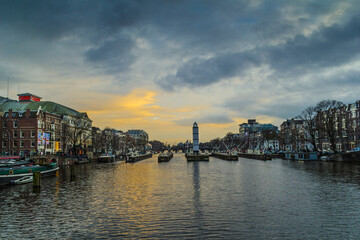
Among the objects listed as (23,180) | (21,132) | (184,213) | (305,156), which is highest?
(21,132)

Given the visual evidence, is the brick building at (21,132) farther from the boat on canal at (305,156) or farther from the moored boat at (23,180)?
the boat on canal at (305,156)

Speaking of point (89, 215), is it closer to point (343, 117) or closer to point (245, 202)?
point (245, 202)

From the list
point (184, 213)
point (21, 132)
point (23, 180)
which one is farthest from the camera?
point (21, 132)

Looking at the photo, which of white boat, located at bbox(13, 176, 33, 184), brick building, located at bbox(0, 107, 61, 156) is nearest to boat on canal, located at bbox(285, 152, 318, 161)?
brick building, located at bbox(0, 107, 61, 156)

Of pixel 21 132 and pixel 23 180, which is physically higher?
pixel 21 132

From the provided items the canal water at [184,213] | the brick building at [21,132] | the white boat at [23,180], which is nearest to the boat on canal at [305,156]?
the canal water at [184,213]

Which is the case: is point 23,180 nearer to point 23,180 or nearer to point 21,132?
point 23,180

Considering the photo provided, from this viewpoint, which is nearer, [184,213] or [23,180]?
[184,213]

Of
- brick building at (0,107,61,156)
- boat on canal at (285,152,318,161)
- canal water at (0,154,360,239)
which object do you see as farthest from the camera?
boat on canal at (285,152,318,161)

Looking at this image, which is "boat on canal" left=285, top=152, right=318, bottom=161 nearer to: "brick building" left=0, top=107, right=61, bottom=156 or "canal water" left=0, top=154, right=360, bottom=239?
"canal water" left=0, top=154, right=360, bottom=239

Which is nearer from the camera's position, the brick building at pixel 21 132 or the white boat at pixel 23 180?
the white boat at pixel 23 180

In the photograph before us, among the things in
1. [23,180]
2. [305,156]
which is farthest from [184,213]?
[305,156]

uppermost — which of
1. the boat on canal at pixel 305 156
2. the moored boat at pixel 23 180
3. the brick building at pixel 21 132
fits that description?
the brick building at pixel 21 132

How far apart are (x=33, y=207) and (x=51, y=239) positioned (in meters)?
15.3
